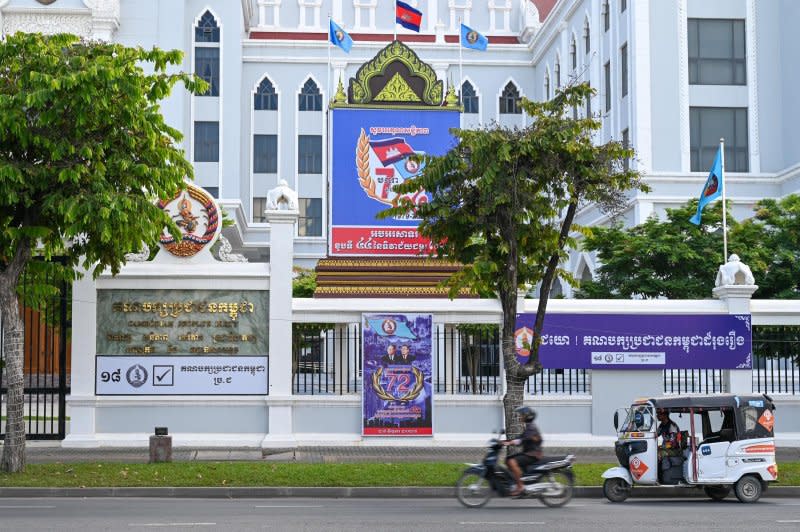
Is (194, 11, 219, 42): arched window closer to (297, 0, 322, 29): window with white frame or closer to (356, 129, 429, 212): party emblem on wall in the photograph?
(297, 0, 322, 29): window with white frame

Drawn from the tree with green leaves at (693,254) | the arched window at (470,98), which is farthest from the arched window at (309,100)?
the tree with green leaves at (693,254)

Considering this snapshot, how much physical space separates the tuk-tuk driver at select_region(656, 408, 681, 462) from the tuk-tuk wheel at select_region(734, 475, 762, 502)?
3.16ft

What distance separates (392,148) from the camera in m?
23.6

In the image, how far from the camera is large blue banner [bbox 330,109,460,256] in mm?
23594

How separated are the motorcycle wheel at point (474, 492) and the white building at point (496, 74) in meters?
9.92

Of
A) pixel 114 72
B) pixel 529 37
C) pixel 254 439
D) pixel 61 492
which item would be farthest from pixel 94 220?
pixel 529 37

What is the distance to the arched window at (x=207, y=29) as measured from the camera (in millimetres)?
58562

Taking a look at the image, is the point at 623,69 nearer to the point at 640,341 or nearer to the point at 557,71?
the point at 557,71

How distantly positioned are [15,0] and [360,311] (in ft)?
116

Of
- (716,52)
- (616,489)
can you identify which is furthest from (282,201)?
(716,52)

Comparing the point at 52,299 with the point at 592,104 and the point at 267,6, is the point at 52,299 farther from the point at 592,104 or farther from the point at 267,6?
the point at 267,6

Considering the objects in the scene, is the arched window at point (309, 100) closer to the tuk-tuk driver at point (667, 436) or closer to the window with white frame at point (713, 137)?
the window with white frame at point (713, 137)

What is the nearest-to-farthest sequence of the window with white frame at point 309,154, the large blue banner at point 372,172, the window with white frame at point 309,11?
the large blue banner at point 372,172 < the window with white frame at point 309,154 < the window with white frame at point 309,11

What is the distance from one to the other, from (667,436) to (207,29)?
1859 inches
